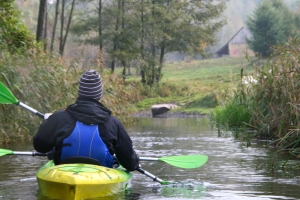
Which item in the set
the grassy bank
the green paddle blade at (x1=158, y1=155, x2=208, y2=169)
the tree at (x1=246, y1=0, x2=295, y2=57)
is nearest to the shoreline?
the grassy bank

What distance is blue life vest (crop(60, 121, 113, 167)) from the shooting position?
19.1ft

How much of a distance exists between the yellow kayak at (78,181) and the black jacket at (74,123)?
0.79ft

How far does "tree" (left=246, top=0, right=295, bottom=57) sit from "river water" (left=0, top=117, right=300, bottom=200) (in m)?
32.6

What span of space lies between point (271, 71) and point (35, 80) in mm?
4303

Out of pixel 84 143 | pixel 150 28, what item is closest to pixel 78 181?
pixel 84 143

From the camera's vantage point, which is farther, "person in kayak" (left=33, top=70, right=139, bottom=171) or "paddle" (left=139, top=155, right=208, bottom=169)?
"paddle" (left=139, top=155, right=208, bottom=169)

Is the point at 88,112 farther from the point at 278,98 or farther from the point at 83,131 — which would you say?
the point at 278,98

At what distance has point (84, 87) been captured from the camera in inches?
235

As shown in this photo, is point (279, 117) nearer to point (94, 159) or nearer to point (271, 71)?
point (271, 71)

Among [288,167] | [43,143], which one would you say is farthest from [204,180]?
[43,143]

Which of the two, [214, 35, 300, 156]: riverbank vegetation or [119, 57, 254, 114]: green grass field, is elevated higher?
[119, 57, 254, 114]: green grass field

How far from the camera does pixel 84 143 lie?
586cm

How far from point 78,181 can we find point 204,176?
285 centimetres

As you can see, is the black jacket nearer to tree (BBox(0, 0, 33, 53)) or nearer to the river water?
the river water
